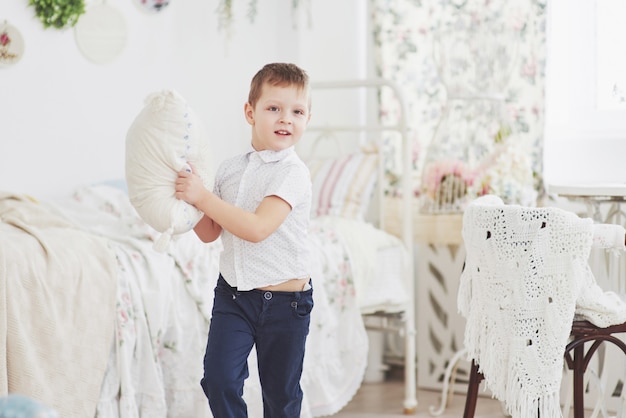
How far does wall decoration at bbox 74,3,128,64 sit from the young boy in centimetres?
155

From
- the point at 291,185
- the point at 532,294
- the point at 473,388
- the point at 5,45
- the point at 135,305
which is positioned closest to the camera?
the point at 291,185

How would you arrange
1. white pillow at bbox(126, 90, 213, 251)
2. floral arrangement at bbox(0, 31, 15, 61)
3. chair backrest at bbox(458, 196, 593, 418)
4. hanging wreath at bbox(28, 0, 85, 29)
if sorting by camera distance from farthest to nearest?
1. hanging wreath at bbox(28, 0, 85, 29)
2. floral arrangement at bbox(0, 31, 15, 61)
3. chair backrest at bbox(458, 196, 593, 418)
4. white pillow at bbox(126, 90, 213, 251)

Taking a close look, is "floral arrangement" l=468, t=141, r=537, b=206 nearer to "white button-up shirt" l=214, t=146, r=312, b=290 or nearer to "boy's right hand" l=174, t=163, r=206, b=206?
"white button-up shirt" l=214, t=146, r=312, b=290

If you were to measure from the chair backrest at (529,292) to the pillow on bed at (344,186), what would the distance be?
1.31 meters

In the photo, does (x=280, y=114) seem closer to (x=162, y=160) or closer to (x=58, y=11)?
(x=162, y=160)

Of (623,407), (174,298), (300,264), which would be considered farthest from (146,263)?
(623,407)

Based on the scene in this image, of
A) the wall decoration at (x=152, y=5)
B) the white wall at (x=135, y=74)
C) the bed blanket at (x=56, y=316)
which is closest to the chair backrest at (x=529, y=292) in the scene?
the bed blanket at (x=56, y=316)

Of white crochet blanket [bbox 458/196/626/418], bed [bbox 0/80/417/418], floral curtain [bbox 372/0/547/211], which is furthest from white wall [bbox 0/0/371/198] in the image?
white crochet blanket [bbox 458/196/626/418]

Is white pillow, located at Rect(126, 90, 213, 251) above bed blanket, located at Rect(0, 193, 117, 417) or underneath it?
above

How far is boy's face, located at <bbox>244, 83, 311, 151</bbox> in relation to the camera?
1957 millimetres

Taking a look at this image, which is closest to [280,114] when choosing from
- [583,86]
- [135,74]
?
[135,74]

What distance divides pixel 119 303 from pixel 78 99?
3.81 feet

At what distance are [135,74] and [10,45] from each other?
0.57 meters

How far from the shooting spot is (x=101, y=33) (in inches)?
134
